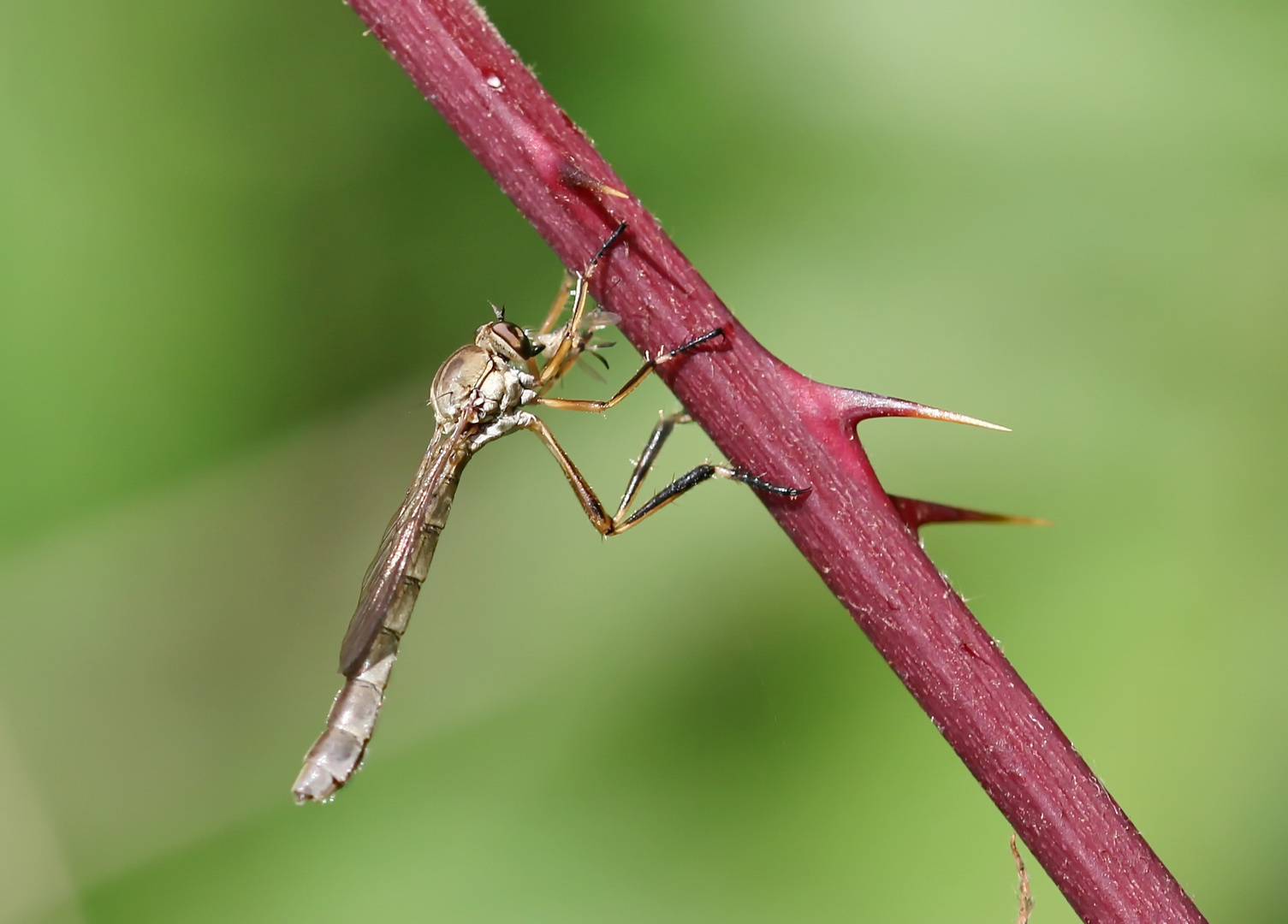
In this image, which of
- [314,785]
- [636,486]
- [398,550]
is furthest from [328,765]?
[636,486]

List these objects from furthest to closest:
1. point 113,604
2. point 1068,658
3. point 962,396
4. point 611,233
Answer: point 113,604, point 962,396, point 1068,658, point 611,233

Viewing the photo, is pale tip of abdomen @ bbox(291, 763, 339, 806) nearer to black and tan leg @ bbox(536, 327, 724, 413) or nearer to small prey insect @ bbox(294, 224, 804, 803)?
small prey insect @ bbox(294, 224, 804, 803)

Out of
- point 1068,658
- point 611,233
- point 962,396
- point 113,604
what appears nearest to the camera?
point 611,233

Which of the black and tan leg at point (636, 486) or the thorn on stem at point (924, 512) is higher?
the black and tan leg at point (636, 486)

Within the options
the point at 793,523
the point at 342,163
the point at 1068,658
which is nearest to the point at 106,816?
the point at 342,163

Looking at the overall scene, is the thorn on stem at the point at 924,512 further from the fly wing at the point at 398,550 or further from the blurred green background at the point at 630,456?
the fly wing at the point at 398,550

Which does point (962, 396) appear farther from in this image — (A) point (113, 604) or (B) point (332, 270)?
(A) point (113, 604)

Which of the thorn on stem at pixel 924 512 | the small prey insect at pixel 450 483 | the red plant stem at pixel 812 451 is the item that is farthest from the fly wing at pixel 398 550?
the thorn on stem at pixel 924 512
